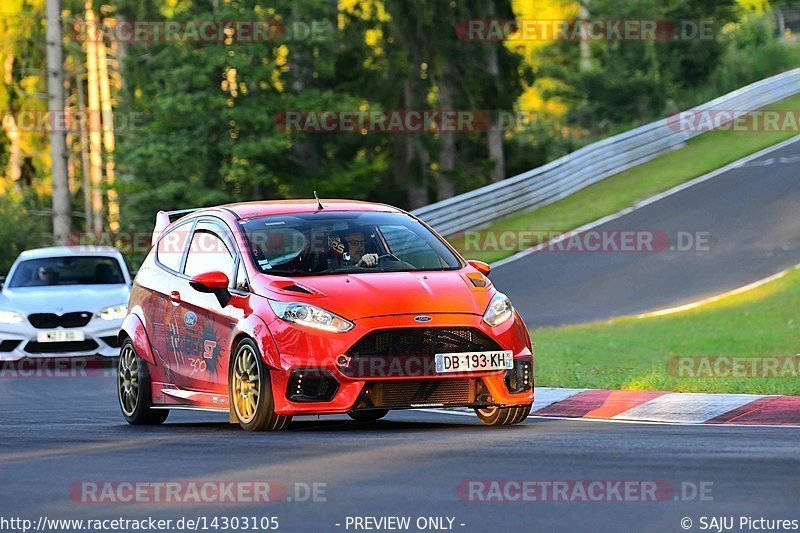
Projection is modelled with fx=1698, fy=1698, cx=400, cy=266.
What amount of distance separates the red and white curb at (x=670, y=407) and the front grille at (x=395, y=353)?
1939 millimetres

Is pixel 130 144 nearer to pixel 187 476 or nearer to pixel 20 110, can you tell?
pixel 20 110

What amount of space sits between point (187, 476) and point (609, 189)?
31.8m

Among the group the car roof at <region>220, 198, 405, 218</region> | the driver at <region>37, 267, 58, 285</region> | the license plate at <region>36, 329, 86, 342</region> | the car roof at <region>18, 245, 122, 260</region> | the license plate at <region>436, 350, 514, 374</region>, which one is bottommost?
the license plate at <region>36, 329, 86, 342</region>

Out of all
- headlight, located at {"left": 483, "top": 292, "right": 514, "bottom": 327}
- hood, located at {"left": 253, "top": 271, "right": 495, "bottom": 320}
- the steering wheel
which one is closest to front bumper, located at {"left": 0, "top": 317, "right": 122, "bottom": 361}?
the steering wheel

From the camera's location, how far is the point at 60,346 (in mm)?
Answer: 20984

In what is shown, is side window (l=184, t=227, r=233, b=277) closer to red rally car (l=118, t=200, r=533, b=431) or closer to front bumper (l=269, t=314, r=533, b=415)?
red rally car (l=118, t=200, r=533, b=431)

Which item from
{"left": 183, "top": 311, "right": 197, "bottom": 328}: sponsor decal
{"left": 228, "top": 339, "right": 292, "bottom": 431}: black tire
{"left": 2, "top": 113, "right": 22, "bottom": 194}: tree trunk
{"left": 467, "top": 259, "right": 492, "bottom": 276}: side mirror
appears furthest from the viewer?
{"left": 2, "top": 113, "right": 22, "bottom": 194}: tree trunk

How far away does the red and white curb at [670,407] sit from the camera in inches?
475

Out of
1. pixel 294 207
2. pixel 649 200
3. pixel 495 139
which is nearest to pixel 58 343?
pixel 294 207

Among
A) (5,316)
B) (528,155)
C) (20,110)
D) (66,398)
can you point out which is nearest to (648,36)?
(528,155)

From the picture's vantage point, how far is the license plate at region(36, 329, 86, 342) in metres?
21.0

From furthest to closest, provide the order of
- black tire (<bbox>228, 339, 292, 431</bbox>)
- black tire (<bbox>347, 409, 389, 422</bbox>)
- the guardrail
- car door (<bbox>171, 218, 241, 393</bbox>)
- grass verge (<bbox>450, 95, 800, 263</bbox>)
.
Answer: the guardrail
grass verge (<bbox>450, 95, 800, 263</bbox>)
black tire (<bbox>347, 409, 389, 422</bbox>)
car door (<bbox>171, 218, 241, 393</bbox>)
black tire (<bbox>228, 339, 292, 431</bbox>)

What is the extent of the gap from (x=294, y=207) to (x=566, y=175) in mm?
28876

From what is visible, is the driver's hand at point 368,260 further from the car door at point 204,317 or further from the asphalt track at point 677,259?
the asphalt track at point 677,259
